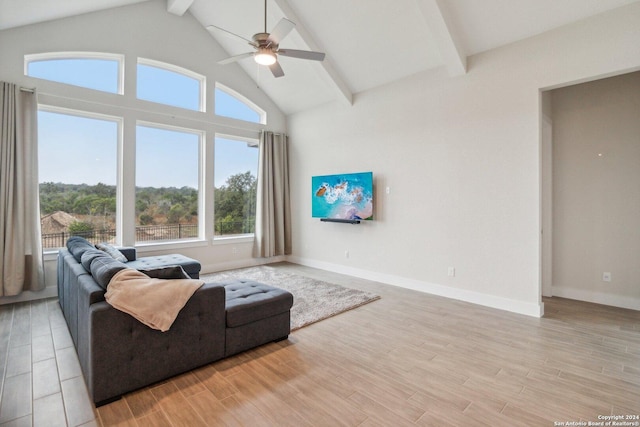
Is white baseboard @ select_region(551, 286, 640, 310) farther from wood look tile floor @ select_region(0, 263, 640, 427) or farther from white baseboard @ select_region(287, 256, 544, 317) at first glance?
white baseboard @ select_region(287, 256, 544, 317)

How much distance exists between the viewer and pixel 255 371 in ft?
8.09

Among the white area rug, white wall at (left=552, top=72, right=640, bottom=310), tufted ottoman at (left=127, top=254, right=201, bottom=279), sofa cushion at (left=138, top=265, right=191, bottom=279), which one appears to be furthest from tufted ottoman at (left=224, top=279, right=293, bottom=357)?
white wall at (left=552, top=72, right=640, bottom=310)

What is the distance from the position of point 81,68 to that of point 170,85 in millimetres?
1247

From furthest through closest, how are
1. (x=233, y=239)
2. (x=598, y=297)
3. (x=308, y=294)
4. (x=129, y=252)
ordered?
(x=233, y=239) < (x=129, y=252) < (x=308, y=294) < (x=598, y=297)

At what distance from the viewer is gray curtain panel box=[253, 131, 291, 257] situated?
21.3ft

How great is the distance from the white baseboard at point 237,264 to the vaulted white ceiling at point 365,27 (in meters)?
3.41

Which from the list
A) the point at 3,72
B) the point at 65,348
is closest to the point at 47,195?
the point at 3,72

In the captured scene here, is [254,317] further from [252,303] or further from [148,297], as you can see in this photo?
[148,297]

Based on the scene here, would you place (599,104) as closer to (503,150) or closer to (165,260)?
(503,150)

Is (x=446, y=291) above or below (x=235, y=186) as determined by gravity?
below

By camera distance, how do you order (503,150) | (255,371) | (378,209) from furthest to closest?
1. (378,209)
2. (503,150)
3. (255,371)

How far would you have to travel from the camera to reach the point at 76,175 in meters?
4.64

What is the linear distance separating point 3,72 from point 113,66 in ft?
4.28

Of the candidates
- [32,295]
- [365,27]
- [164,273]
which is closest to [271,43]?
[365,27]
